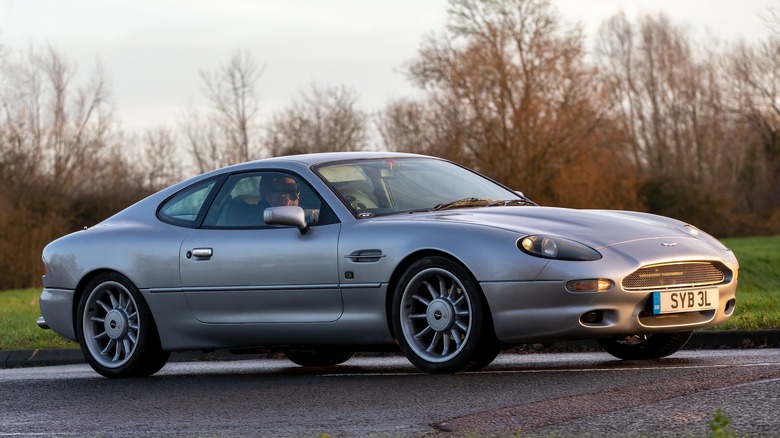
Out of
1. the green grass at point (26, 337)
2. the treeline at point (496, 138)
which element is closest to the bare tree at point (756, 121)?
the treeline at point (496, 138)

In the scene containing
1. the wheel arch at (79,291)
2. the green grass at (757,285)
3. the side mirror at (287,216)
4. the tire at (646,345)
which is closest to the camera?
the side mirror at (287,216)

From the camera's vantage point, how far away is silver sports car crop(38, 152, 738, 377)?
22.5 feet

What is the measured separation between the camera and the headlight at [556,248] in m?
6.80

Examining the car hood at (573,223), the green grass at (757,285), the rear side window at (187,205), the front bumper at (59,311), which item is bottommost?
the green grass at (757,285)

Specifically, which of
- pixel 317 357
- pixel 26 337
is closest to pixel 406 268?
pixel 317 357

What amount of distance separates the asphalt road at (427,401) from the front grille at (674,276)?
1.56 ft

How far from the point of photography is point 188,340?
8.45m

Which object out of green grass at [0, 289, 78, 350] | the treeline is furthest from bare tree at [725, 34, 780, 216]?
green grass at [0, 289, 78, 350]

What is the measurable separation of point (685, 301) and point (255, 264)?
2716 mm

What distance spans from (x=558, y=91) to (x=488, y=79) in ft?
9.79

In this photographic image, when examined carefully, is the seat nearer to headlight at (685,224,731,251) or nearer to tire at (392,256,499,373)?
tire at (392,256,499,373)

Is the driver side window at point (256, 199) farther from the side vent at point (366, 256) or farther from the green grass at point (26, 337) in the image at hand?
the green grass at point (26, 337)

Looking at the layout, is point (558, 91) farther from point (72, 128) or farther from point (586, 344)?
point (586, 344)

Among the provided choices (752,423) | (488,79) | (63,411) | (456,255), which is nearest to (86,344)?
(63,411)
